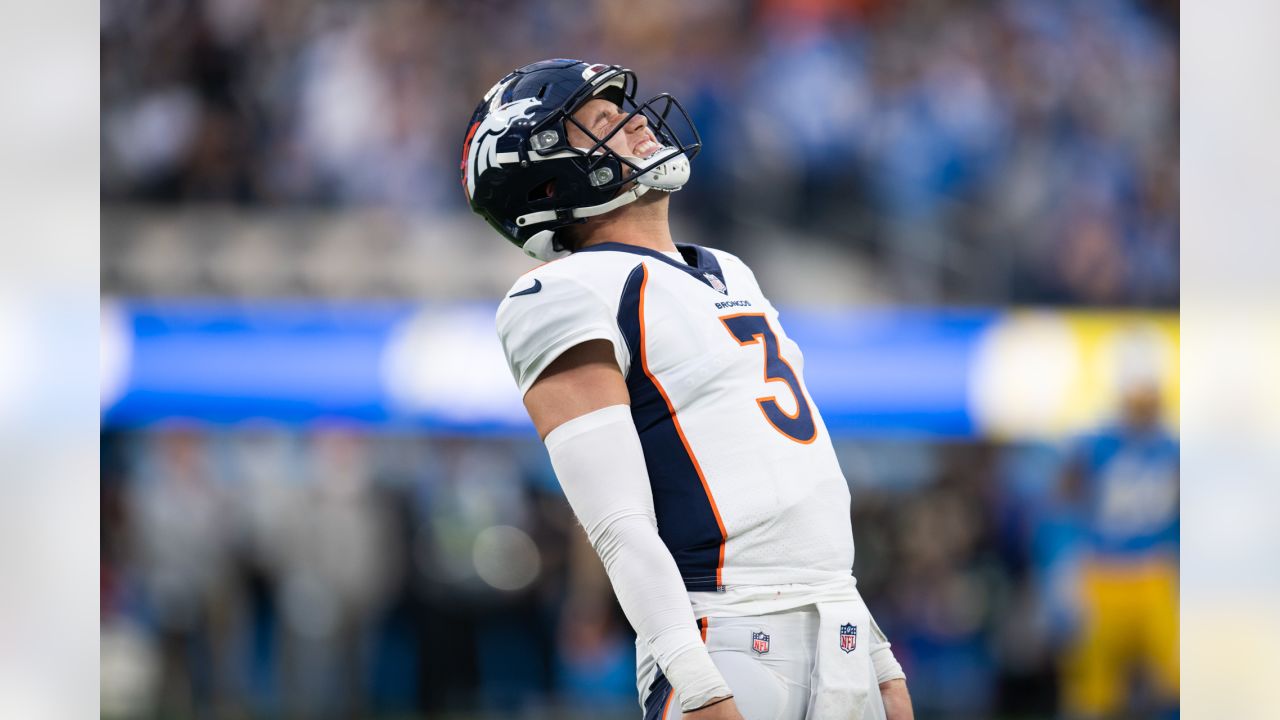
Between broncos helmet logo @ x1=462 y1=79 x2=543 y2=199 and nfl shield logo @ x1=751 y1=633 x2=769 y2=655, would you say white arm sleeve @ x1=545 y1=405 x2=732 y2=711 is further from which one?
broncos helmet logo @ x1=462 y1=79 x2=543 y2=199

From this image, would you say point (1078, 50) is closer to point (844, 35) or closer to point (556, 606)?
point (844, 35)

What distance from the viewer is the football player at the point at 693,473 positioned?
203cm

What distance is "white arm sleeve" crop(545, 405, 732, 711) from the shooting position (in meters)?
1.97

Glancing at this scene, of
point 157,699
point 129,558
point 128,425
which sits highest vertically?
point 128,425

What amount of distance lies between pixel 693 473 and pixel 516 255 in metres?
5.92

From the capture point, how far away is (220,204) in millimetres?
8055

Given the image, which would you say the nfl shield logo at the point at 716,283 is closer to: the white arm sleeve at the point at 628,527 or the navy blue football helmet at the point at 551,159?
the navy blue football helmet at the point at 551,159

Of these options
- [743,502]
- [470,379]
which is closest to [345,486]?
[470,379]

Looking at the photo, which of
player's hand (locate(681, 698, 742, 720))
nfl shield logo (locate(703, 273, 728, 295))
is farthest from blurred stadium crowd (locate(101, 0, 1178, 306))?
player's hand (locate(681, 698, 742, 720))

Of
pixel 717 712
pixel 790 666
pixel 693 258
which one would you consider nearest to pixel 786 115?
pixel 693 258

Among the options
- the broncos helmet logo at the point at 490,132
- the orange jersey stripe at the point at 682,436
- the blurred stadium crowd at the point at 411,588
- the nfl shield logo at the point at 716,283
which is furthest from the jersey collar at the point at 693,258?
the blurred stadium crowd at the point at 411,588

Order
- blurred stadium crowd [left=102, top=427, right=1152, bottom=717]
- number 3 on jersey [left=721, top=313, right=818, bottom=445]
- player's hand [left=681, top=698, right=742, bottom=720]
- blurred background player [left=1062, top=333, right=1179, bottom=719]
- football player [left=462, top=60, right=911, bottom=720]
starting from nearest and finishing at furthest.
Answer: player's hand [left=681, top=698, right=742, bottom=720], football player [left=462, top=60, right=911, bottom=720], number 3 on jersey [left=721, top=313, right=818, bottom=445], blurred background player [left=1062, top=333, right=1179, bottom=719], blurred stadium crowd [left=102, top=427, right=1152, bottom=717]

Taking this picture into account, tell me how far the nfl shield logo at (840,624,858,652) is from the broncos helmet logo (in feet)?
3.14

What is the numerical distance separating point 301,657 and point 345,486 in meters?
0.97
